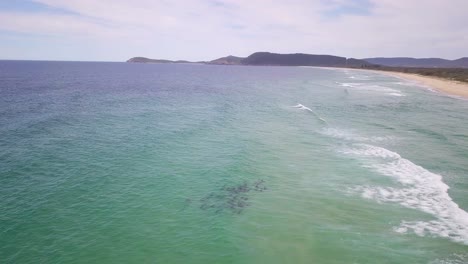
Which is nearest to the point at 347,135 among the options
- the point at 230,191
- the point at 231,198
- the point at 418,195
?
the point at 418,195

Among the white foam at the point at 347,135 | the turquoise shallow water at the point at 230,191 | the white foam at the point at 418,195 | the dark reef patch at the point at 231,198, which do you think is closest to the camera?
the turquoise shallow water at the point at 230,191

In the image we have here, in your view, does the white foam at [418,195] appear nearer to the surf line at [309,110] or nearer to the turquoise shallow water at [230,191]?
the turquoise shallow water at [230,191]

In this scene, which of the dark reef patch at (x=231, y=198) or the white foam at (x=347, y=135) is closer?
the dark reef patch at (x=231, y=198)

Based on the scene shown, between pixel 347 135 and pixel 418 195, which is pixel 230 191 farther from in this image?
pixel 347 135

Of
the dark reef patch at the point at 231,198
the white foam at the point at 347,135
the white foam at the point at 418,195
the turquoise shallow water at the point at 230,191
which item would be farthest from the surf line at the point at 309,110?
the dark reef patch at the point at 231,198

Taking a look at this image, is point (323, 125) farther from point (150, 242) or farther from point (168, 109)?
point (150, 242)

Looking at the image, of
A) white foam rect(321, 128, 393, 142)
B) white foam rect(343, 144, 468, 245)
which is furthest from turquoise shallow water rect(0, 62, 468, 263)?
white foam rect(321, 128, 393, 142)

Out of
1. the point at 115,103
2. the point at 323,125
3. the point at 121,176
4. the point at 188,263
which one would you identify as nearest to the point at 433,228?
the point at 188,263
